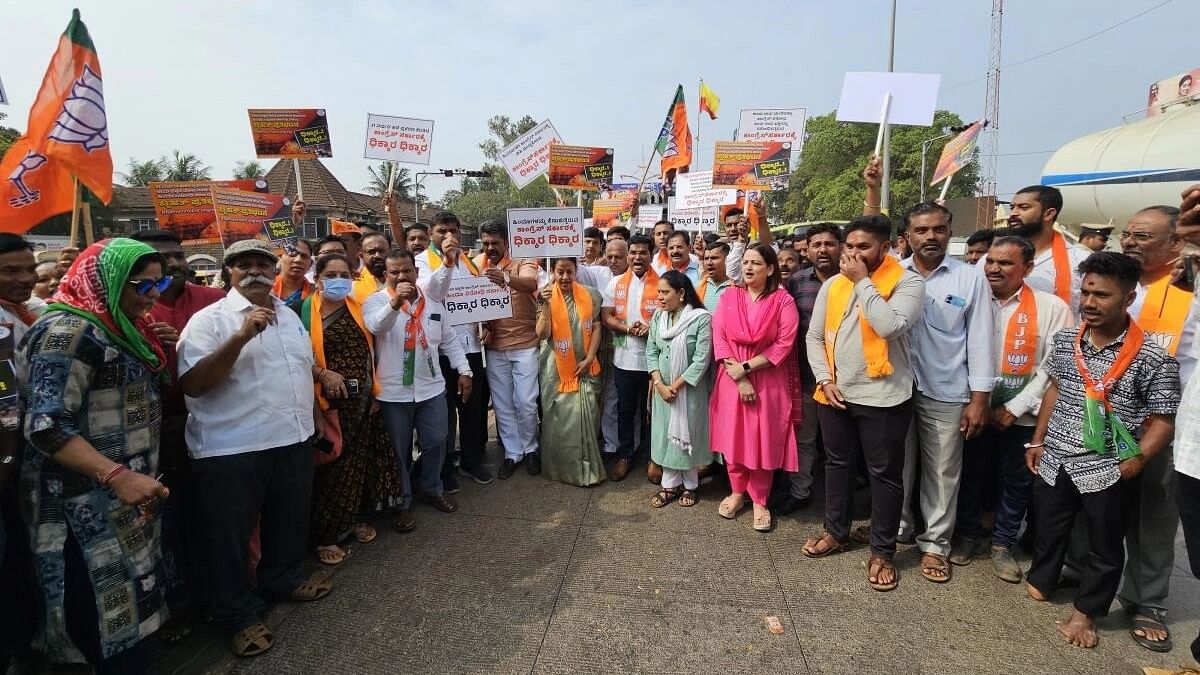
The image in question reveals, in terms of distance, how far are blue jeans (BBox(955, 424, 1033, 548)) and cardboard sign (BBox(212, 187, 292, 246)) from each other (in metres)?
7.39

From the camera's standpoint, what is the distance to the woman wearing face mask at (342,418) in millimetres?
3133

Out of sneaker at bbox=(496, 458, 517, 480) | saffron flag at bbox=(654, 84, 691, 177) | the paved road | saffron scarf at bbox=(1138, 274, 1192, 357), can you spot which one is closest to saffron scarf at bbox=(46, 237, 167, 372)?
the paved road

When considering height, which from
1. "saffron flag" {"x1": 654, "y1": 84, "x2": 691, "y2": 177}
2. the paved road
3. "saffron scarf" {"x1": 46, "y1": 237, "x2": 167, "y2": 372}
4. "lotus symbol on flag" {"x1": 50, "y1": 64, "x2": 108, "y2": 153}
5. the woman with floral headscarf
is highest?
"saffron flag" {"x1": 654, "y1": 84, "x2": 691, "y2": 177}

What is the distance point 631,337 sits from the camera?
4.50 m

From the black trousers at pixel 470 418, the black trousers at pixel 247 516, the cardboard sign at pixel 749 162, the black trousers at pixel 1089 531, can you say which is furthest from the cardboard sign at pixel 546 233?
the cardboard sign at pixel 749 162

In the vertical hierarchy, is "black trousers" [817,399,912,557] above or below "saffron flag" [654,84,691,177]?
below

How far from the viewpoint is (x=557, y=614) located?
279 cm

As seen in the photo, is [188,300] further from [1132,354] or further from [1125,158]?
[1125,158]

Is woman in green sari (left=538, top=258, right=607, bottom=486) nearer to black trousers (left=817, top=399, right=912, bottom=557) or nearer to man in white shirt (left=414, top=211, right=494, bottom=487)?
man in white shirt (left=414, top=211, right=494, bottom=487)

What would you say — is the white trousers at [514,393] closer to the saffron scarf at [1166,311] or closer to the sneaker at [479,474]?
the sneaker at [479,474]

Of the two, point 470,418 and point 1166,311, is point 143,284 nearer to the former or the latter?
point 470,418

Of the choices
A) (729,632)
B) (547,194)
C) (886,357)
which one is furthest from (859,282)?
(547,194)

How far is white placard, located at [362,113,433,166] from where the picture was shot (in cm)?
585

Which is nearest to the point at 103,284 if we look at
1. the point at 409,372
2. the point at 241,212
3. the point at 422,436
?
the point at 409,372
